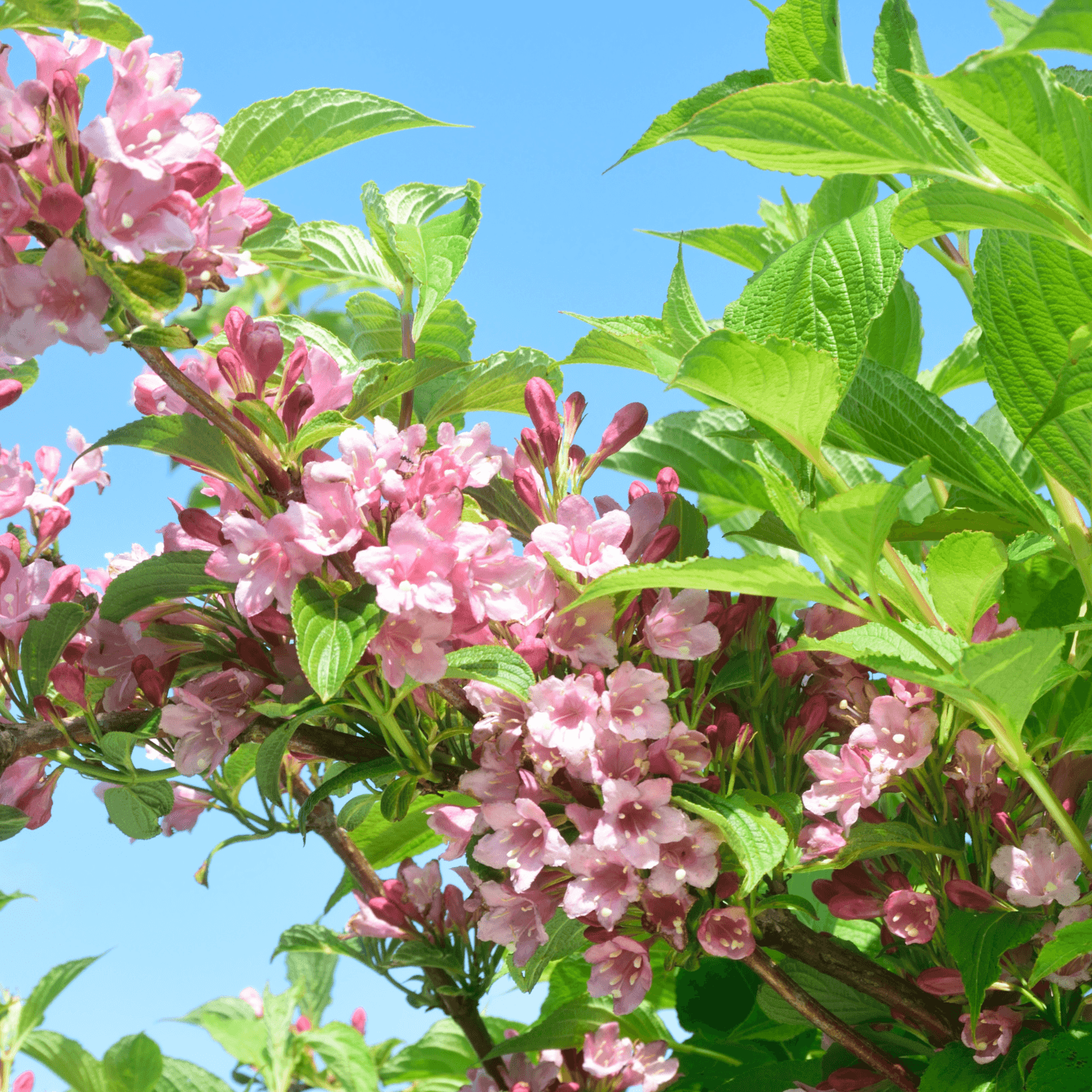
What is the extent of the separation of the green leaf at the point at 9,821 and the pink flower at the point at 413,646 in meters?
0.41

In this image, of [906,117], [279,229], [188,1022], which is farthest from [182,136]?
[188,1022]

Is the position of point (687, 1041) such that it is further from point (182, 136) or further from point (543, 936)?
point (182, 136)

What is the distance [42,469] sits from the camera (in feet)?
4.00

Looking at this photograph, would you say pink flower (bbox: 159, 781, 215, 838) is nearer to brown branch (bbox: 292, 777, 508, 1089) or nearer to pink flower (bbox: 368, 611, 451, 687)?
brown branch (bbox: 292, 777, 508, 1089)

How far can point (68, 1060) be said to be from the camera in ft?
5.42

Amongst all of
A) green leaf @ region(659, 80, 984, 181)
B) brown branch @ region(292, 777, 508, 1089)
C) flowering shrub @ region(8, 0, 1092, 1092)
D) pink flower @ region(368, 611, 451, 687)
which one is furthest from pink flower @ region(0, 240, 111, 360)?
brown branch @ region(292, 777, 508, 1089)

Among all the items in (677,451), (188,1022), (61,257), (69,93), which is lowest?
(188,1022)

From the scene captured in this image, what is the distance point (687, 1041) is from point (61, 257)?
4.08ft

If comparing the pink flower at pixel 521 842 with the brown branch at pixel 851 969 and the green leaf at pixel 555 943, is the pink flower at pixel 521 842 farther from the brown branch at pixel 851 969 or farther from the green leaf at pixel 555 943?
the brown branch at pixel 851 969

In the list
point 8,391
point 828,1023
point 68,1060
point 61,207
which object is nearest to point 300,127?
point 61,207

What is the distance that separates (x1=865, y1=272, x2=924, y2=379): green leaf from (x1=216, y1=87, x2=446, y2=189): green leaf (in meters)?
0.53

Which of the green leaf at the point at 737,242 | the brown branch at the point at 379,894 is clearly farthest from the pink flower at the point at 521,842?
the green leaf at the point at 737,242

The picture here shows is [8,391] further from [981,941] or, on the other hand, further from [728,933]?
[981,941]

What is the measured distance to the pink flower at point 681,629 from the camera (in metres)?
0.88
